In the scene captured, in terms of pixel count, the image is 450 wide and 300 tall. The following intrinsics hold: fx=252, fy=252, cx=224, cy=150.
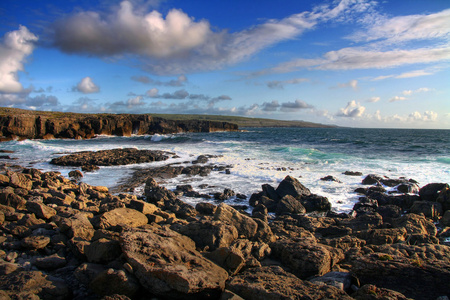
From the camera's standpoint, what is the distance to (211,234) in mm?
5574

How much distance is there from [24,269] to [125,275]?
197 cm

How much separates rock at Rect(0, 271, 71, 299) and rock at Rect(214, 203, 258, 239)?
3537mm

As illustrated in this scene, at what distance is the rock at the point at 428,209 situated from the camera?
33.3 ft

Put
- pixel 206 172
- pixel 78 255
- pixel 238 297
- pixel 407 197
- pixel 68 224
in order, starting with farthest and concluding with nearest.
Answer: pixel 206 172
pixel 407 197
pixel 68 224
pixel 78 255
pixel 238 297

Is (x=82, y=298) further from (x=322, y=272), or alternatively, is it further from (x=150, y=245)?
(x=322, y=272)

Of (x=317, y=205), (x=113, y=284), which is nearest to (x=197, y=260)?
(x=113, y=284)

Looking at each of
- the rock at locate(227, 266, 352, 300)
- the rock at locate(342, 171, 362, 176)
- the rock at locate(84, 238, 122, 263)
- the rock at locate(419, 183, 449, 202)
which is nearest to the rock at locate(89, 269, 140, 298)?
the rock at locate(84, 238, 122, 263)

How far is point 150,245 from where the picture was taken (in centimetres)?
431

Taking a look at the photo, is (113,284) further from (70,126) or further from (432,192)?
(70,126)

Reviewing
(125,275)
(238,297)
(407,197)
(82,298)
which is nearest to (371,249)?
(238,297)

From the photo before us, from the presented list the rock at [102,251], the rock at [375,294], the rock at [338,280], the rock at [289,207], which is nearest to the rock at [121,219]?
the rock at [102,251]

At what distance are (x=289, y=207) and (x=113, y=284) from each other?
8.26 m

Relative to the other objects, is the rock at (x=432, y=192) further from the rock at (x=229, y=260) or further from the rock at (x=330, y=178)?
the rock at (x=229, y=260)

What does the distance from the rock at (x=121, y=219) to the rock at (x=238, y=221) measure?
2073mm
